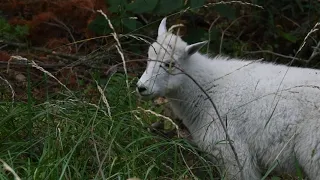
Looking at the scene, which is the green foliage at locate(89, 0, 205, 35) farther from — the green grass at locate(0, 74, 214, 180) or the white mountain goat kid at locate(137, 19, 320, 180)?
the green grass at locate(0, 74, 214, 180)

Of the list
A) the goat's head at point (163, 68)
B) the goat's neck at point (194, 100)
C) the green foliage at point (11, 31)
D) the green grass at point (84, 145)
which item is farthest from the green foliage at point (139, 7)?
the green grass at point (84, 145)

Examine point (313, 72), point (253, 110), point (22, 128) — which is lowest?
point (22, 128)

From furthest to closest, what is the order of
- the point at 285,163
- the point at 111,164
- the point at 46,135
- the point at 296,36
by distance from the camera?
the point at 296,36, the point at 285,163, the point at 46,135, the point at 111,164

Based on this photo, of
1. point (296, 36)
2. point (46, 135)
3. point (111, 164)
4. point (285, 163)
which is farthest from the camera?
point (296, 36)

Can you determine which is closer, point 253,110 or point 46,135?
point 46,135

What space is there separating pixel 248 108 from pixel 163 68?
0.84m

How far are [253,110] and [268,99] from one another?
16 cm

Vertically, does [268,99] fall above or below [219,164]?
above

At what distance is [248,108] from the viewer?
570cm

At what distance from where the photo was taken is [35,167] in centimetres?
469

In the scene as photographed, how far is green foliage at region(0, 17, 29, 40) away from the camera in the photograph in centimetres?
819

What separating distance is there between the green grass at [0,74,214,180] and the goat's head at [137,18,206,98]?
28 cm

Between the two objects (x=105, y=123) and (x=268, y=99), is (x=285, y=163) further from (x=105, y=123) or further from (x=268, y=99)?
(x=105, y=123)

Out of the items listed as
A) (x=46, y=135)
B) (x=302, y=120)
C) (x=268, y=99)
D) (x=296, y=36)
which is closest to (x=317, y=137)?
(x=302, y=120)
